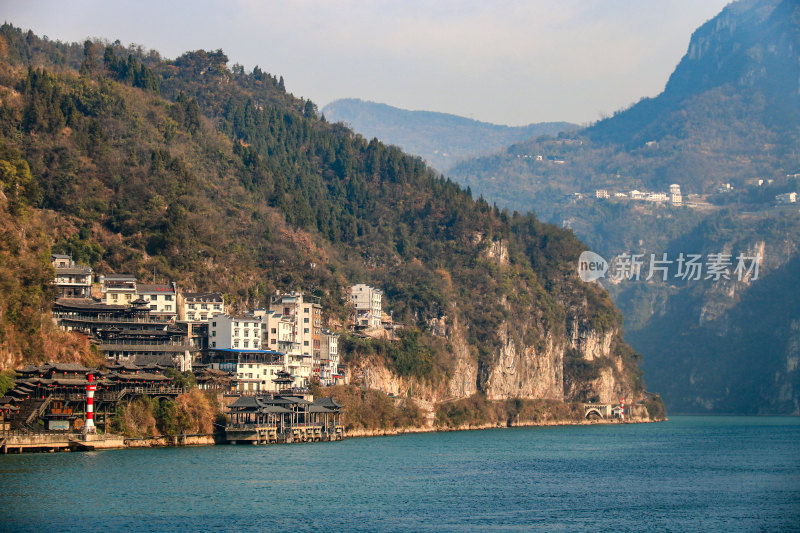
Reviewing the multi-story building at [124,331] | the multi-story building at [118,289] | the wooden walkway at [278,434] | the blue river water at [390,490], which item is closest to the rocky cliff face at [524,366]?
the wooden walkway at [278,434]

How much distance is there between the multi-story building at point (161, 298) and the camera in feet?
328

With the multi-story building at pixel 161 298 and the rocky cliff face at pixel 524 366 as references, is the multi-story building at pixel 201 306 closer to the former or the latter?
the multi-story building at pixel 161 298

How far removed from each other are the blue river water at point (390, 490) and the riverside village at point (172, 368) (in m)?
3.37

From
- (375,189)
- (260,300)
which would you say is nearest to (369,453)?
(260,300)

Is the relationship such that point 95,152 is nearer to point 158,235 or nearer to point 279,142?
A: point 158,235

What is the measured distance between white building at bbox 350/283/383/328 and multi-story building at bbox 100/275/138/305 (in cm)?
3535

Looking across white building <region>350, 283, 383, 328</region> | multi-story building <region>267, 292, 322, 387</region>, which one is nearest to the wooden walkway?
multi-story building <region>267, 292, 322, 387</region>

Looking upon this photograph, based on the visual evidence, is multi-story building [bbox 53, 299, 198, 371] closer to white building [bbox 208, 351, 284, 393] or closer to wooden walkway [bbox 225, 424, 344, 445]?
white building [bbox 208, 351, 284, 393]

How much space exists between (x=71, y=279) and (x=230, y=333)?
576 inches

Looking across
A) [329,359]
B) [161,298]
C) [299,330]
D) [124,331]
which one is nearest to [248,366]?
[161,298]

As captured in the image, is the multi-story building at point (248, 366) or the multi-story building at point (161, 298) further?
the multi-story building at point (161, 298)

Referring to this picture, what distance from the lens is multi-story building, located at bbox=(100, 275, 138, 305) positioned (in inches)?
3871

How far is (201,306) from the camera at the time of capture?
10394 centimetres

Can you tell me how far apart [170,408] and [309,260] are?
49.6 m
